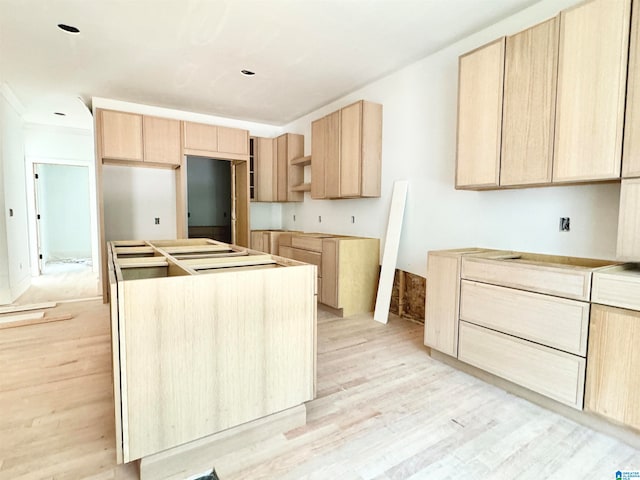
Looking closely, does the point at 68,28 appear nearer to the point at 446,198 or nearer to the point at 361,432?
the point at 446,198

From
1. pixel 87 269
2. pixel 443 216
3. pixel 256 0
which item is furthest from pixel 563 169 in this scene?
pixel 87 269

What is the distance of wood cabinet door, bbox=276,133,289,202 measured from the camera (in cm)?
558

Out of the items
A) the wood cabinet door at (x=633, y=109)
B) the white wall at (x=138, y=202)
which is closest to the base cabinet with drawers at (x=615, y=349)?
the wood cabinet door at (x=633, y=109)

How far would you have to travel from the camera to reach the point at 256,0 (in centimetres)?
245

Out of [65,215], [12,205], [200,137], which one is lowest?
[65,215]

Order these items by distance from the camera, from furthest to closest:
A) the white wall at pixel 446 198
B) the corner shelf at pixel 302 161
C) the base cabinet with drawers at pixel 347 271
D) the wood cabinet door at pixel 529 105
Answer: the corner shelf at pixel 302 161 < the base cabinet with drawers at pixel 347 271 < the white wall at pixel 446 198 < the wood cabinet door at pixel 529 105

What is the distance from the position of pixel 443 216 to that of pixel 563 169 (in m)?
1.30

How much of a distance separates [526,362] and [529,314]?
1.00 feet

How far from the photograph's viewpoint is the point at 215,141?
5.04 metres

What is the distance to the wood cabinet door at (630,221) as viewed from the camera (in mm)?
1782

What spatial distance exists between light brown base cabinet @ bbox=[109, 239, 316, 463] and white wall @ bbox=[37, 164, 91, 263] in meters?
7.82

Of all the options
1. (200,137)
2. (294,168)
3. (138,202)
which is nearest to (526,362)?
(294,168)

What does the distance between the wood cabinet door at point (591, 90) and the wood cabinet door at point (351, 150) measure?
2.09m

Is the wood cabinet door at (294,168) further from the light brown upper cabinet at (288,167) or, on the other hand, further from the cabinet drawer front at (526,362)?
the cabinet drawer front at (526,362)
